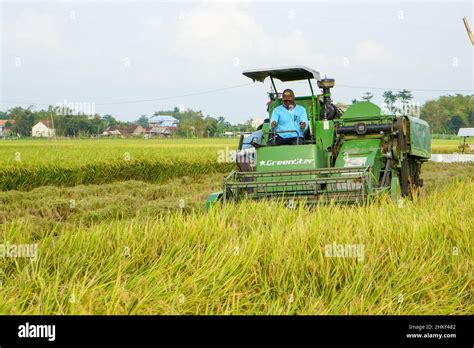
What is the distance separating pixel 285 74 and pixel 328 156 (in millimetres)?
1234

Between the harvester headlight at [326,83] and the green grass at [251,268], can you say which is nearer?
the green grass at [251,268]

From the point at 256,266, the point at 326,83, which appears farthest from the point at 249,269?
the point at 326,83

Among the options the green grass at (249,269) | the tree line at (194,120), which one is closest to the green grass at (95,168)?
the green grass at (249,269)

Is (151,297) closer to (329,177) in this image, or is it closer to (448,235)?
(448,235)

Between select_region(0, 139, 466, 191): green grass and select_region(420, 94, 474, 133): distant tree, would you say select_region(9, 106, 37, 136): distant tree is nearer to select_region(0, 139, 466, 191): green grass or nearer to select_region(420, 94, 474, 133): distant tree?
select_region(420, 94, 474, 133): distant tree

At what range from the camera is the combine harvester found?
773 cm

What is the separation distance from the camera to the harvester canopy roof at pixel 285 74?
28.5ft

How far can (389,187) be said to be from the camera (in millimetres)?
8062

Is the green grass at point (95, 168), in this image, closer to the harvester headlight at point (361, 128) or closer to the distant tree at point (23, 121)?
the harvester headlight at point (361, 128)

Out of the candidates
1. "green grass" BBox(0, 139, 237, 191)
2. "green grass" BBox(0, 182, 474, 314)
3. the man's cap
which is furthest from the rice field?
"green grass" BBox(0, 139, 237, 191)

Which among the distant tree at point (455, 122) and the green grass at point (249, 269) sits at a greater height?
the distant tree at point (455, 122)
